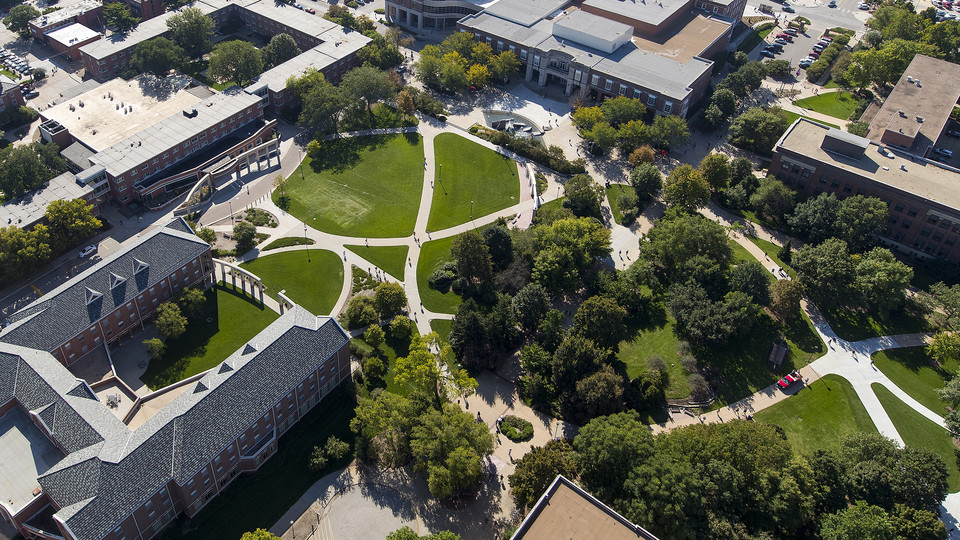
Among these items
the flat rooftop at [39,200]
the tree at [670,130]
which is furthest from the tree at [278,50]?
the tree at [670,130]

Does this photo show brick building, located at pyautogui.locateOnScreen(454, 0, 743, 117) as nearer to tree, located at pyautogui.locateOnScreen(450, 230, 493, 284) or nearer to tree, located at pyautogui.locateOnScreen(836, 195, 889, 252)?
tree, located at pyautogui.locateOnScreen(836, 195, 889, 252)

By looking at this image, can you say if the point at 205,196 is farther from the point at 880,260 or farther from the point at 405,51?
the point at 880,260

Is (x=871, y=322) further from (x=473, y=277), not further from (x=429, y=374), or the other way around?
(x=429, y=374)

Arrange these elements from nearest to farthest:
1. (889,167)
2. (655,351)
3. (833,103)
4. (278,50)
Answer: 1. (655,351)
2. (889,167)
3. (278,50)
4. (833,103)

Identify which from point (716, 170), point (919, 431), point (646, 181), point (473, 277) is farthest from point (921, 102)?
point (473, 277)

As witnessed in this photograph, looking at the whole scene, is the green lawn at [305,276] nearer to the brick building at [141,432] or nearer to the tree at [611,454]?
the brick building at [141,432]

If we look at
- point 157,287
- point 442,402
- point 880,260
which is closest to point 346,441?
point 442,402
